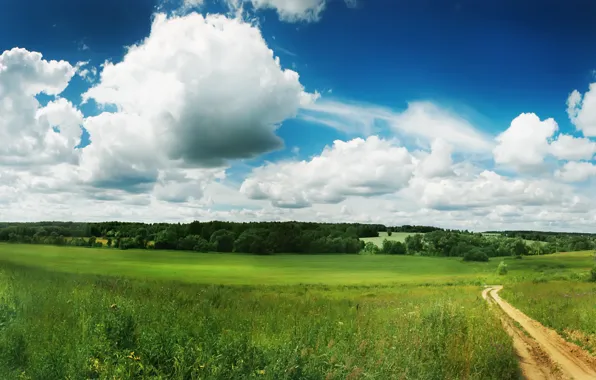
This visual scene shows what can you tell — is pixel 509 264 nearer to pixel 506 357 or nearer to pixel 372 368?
pixel 506 357

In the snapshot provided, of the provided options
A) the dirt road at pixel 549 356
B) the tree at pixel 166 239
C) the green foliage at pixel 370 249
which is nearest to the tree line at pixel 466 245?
the green foliage at pixel 370 249

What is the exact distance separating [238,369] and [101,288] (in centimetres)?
987

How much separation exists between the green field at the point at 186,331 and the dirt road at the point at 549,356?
1258 millimetres

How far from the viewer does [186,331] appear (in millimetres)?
9242

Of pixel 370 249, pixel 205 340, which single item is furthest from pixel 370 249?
pixel 205 340

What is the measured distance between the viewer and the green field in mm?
7488

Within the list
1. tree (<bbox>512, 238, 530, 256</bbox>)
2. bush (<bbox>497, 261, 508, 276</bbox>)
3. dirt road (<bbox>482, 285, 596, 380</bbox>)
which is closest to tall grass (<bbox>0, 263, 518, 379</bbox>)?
dirt road (<bbox>482, 285, 596, 380</bbox>)

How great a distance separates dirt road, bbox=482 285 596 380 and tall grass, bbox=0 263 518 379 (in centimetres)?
147

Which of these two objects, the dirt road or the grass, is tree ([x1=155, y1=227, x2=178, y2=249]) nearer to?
the dirt road

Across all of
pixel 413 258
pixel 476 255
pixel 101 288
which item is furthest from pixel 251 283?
pixel 476 255

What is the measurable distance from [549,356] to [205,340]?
13.7 metres

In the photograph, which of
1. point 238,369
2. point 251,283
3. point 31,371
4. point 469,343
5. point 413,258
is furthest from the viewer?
point 413,258

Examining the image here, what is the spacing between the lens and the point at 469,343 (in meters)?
11.5

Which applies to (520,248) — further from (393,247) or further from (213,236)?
(213,236)
